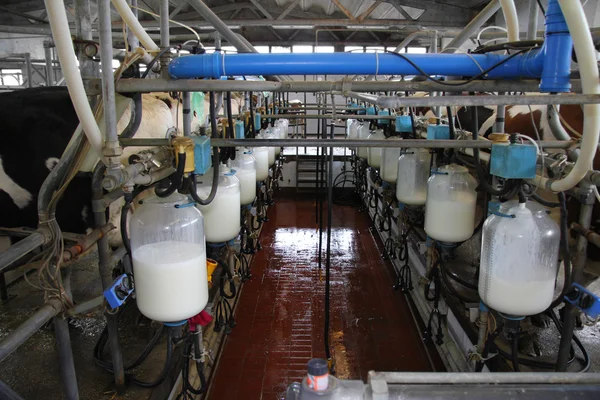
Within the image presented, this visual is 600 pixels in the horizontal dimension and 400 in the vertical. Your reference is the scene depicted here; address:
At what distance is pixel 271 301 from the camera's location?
4.27 metres

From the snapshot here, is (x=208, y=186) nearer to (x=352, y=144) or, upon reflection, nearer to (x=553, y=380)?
(x=352, y=144)

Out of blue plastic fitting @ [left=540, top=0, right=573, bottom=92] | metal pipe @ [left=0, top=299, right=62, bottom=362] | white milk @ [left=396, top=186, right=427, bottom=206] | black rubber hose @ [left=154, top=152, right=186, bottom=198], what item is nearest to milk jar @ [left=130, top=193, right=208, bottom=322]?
black rubber hose @ [left=154, top=152, right=186, bottom=198]

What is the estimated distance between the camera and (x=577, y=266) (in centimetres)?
212

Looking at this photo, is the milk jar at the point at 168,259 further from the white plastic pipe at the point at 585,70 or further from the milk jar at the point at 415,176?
the milk jar at the point at 415,176

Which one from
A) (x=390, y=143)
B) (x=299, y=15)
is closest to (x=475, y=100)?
(x=390, y=143)

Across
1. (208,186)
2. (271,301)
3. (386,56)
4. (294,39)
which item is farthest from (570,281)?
(294,39)

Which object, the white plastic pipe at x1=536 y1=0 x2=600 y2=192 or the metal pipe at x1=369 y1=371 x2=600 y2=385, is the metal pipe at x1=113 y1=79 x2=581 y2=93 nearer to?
the white plastic pipe at x1=536 y1=0 x2=600 y2=192

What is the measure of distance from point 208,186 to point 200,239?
3.39ft

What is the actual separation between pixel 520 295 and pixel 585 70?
1005 mm

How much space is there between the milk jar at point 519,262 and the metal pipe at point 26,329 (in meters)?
1.81

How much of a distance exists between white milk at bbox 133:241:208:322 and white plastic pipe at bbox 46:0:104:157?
0.53 meters

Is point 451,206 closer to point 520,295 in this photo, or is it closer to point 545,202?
point 545,202

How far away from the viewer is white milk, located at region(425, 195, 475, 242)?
2570 millimetres

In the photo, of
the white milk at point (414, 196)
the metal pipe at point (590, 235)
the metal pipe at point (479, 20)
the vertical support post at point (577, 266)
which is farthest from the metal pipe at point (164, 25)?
the white milk at point (414, 196)
